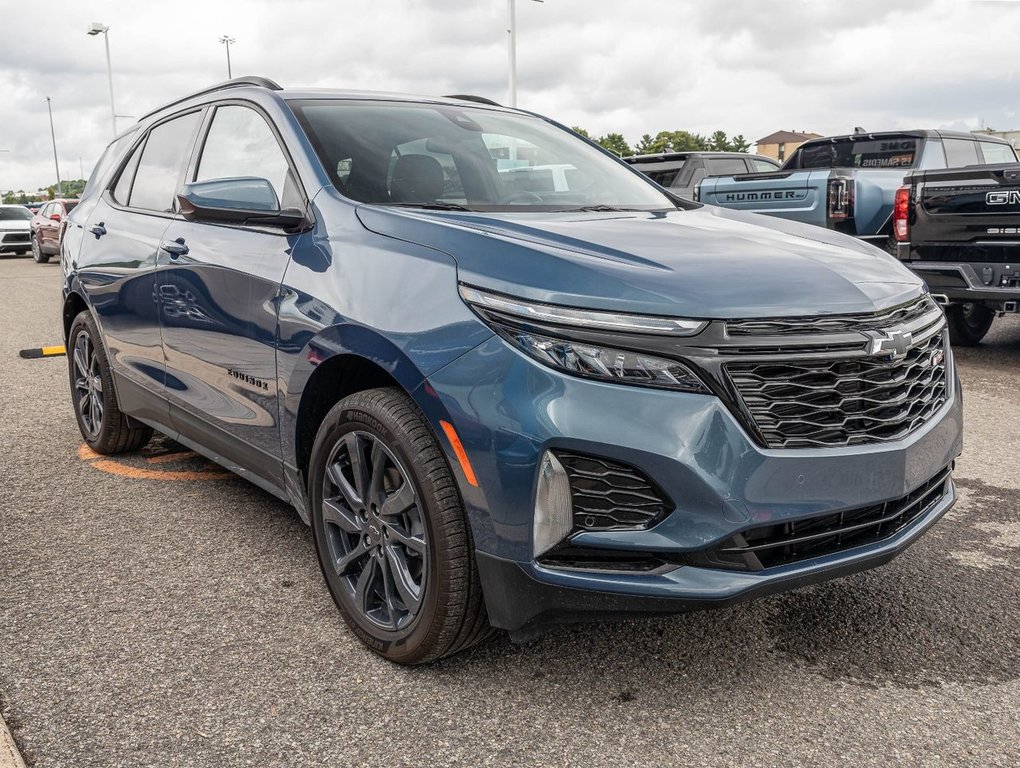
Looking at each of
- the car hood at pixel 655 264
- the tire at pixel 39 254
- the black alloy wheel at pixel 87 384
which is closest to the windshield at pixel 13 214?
the tire at pixel 39 254

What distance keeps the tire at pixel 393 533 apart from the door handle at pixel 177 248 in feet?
4.11

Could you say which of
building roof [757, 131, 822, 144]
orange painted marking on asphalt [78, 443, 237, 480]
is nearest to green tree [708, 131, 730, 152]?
building roof [757, 131, 822, 144]

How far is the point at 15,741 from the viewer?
244 cm

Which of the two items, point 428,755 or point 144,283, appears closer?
point 428,755

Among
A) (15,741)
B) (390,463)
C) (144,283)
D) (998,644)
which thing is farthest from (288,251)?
(998,644)

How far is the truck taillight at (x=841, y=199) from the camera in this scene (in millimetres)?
8828

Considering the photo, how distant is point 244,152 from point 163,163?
930 mm

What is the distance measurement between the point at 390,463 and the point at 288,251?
0.84 meters

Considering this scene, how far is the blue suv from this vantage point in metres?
2.30

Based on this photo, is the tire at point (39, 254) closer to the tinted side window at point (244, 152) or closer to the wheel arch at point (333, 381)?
the tinted side window at point (244, 152)

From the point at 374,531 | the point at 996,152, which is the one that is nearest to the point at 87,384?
the point at 374,531

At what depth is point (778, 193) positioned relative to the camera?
929cm

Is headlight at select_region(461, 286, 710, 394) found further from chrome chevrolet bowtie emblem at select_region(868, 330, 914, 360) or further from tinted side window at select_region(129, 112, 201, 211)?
tinted side window at select_region(129, 112, 201, 211)

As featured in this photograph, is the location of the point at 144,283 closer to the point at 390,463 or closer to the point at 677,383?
the point at 390,463
